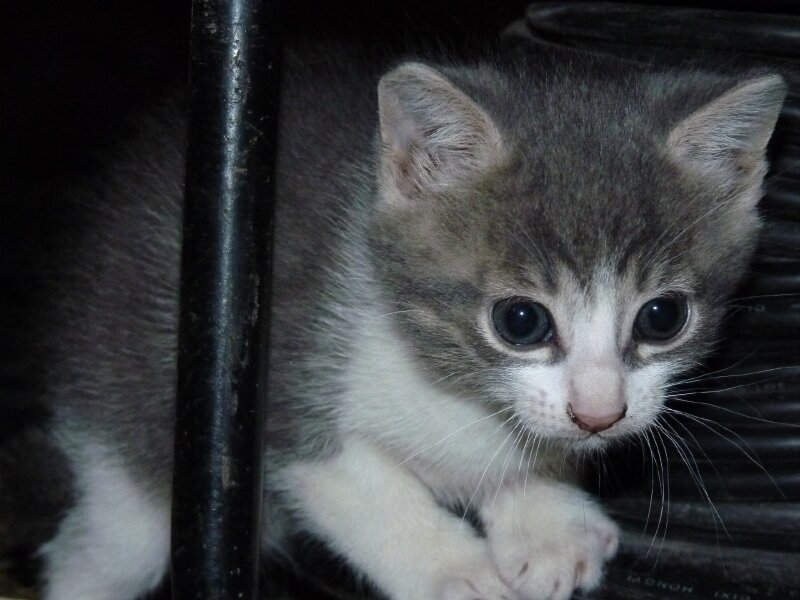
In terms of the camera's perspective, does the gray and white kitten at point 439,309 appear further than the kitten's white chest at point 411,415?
No

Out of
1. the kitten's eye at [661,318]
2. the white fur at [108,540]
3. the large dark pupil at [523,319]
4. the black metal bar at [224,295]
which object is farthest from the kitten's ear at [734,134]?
the white fur at [108,540]

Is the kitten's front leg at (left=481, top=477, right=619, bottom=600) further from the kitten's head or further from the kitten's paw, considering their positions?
the kitten's head

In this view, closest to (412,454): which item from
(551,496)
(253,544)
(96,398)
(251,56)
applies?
(551,496)

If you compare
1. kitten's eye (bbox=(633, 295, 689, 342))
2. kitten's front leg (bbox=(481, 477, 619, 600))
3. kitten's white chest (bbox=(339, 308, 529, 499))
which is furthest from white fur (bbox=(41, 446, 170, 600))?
kitten's eye (bbox=(633, 295, 689, 342))

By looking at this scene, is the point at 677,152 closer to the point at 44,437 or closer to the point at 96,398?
the point at 96,398

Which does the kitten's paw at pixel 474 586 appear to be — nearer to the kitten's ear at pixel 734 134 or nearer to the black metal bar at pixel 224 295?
the black metal bar at pixel 224 295
